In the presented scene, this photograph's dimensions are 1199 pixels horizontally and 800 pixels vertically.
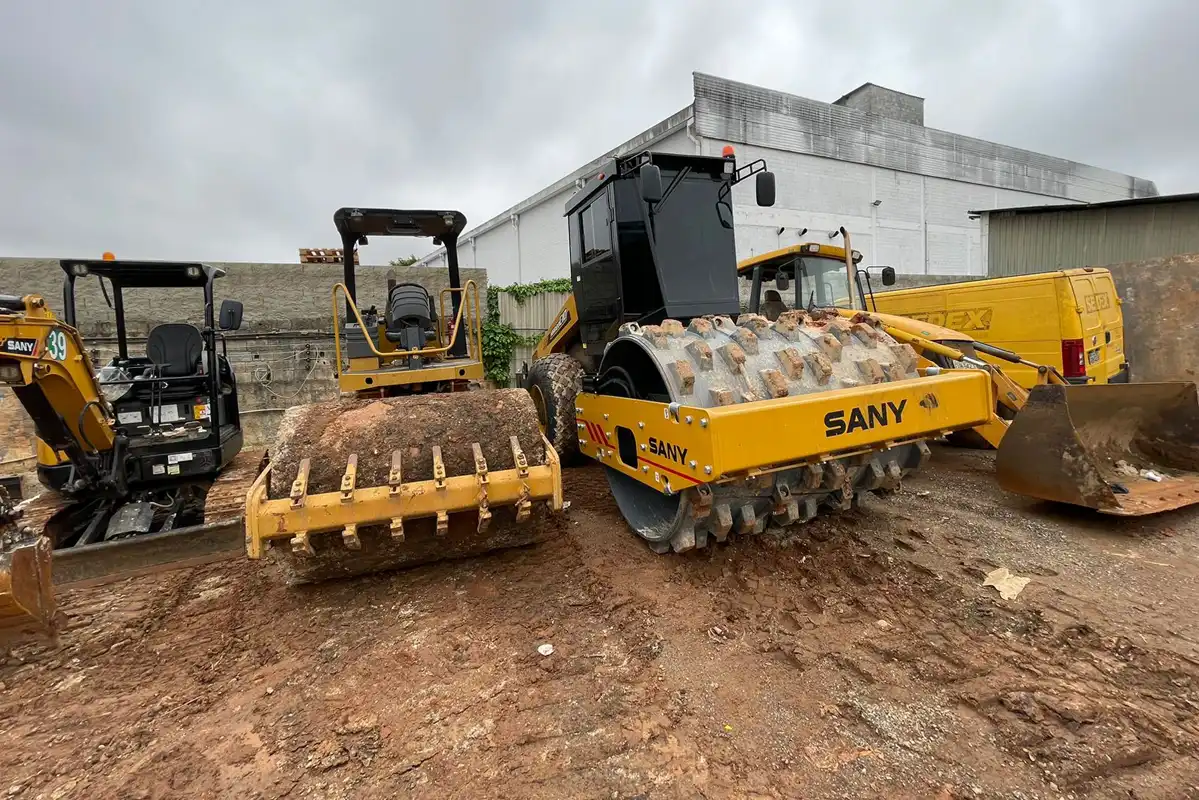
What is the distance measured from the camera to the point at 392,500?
2.84m

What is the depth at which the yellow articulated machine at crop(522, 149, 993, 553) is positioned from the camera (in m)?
2.82

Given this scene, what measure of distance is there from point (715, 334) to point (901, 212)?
67.1ft

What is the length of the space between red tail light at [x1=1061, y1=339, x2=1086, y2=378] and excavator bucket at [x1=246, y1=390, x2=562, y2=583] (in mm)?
5885

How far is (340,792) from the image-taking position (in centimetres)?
196

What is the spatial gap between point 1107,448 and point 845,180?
16591 mm

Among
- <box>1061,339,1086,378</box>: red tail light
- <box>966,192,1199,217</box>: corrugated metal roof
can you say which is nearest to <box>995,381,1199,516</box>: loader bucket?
<box>1061,339,1086,378</box>: red tail light

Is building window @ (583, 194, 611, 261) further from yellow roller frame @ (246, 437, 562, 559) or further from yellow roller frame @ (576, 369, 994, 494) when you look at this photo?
yellow roller frame @ (246, 437, 562, 559)

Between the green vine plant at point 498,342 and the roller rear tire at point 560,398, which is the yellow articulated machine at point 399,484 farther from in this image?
the green vine plant at point 498,342

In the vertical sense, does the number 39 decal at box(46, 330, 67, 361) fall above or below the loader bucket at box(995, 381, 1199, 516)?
above

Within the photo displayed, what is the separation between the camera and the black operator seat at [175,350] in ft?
17.5

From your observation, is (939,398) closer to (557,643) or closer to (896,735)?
(896,735)

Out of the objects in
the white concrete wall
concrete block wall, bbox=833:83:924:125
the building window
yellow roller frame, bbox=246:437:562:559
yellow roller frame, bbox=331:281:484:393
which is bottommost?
yellow roller frame, bbox=246:437:562:559

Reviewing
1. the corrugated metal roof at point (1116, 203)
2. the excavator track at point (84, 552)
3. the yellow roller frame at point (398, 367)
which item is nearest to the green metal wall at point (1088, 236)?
the corrugated metal roof at point (1116, 203)

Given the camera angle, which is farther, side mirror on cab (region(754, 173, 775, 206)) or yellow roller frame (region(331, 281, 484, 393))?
side mirror on cab (region(754, 173, 775, 206))
